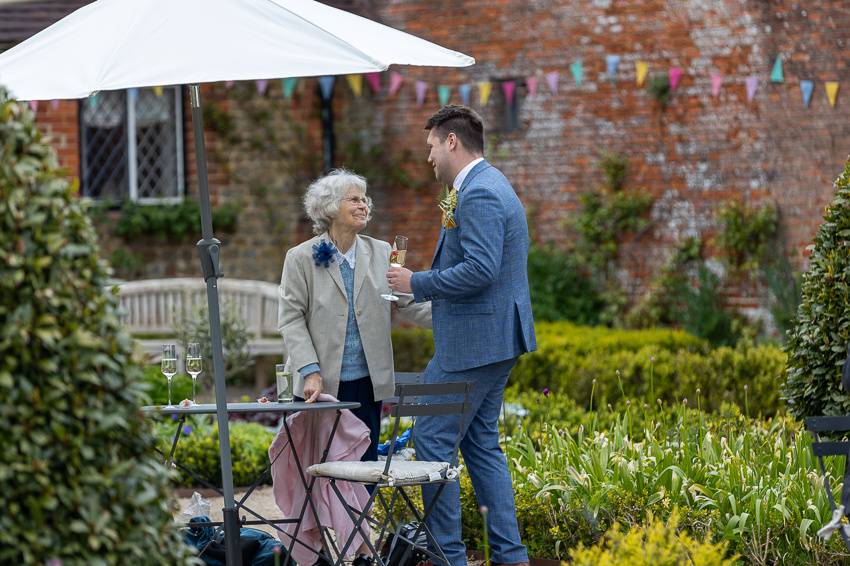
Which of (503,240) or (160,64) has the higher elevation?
(160,64)

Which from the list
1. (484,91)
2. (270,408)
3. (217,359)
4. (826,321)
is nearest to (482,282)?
(270,408)

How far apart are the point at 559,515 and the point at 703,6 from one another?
23.1ft

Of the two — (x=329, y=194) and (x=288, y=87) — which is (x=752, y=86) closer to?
(x=288, y=87)

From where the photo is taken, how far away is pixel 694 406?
839 cm

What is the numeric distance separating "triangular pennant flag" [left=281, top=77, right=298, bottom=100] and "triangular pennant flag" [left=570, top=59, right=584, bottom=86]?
9.49ft

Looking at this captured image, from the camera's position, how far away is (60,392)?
2744mm

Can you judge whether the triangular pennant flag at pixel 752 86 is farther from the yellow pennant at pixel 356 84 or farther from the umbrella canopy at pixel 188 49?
the umbrella canopy at pixel 188 49

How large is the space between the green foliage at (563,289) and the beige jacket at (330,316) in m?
6.40

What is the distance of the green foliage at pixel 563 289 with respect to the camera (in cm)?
1172

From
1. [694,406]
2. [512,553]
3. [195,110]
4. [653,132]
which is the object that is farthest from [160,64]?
[653,132]

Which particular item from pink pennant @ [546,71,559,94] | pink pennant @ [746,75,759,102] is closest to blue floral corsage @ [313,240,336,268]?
pink pennant @ [746,75,759,102]

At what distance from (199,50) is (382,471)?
1.64 meters

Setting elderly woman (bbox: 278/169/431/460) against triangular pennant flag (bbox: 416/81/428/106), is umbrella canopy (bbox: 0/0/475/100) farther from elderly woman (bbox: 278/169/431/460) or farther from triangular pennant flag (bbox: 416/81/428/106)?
triangular pennant flag (bbox: 416/81/428/106)

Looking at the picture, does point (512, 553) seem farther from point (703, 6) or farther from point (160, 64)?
point (703, 6)
